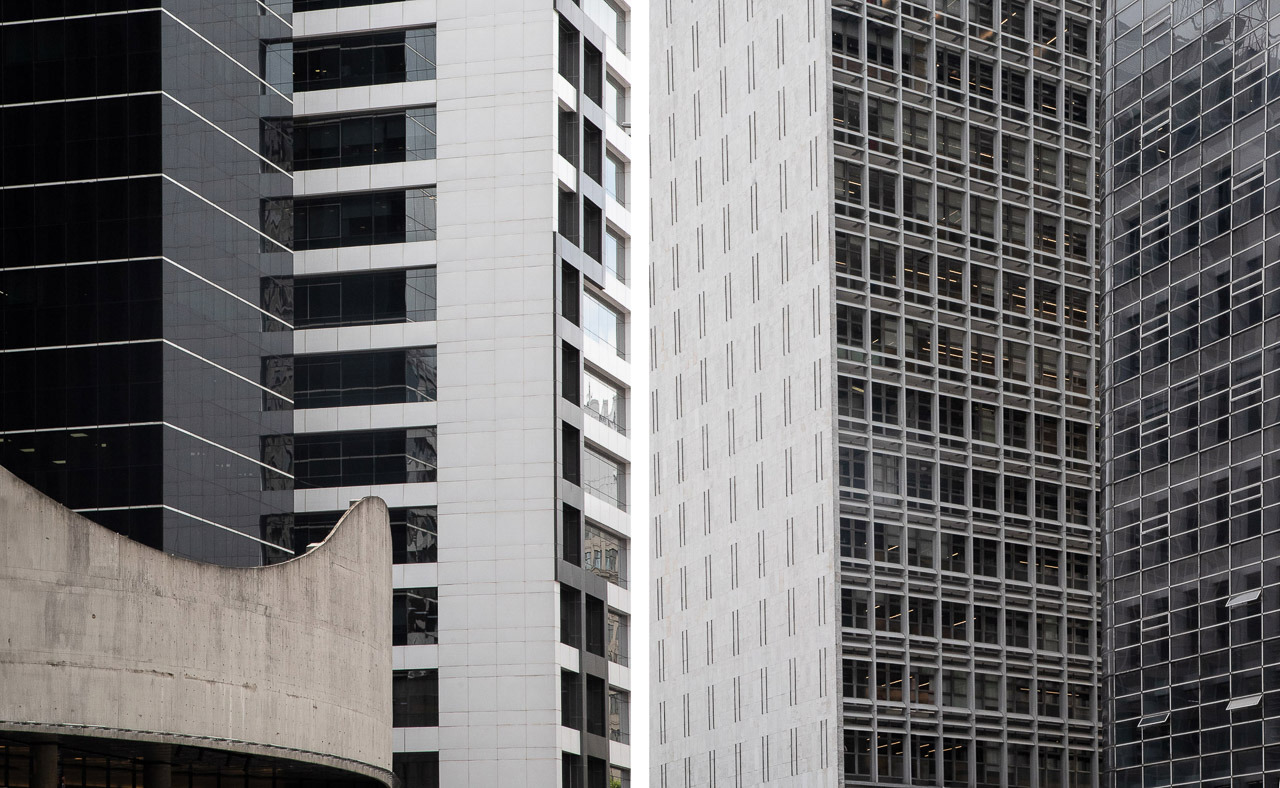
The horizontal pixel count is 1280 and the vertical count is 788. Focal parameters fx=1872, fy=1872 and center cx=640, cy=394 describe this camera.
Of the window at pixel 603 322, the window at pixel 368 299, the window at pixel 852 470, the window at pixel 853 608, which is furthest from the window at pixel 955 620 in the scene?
the window at pixel 368 299

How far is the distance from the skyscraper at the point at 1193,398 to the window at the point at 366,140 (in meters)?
29.9

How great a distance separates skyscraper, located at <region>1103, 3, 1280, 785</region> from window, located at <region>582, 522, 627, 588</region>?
2498 cm

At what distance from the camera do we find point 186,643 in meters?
43.9

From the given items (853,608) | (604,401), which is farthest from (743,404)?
(604,401)

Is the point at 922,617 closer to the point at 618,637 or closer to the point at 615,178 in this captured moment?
the point at 618,637

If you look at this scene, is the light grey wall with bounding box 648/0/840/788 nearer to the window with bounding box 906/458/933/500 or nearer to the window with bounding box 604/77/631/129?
the window with bounding box 906/458/933/500

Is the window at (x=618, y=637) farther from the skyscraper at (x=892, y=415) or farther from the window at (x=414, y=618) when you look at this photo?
the skyscraper at (x=892, y=415)

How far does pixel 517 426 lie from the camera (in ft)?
264

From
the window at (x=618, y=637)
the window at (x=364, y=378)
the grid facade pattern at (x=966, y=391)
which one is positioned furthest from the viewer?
the grid facade pattern at (x=966, y=391)

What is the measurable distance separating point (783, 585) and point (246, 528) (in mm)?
44670

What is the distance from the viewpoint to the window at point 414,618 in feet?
258

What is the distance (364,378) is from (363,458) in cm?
353

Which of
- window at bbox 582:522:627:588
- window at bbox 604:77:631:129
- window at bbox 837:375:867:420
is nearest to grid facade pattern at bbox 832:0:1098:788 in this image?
window at bbox 837:375:867:420

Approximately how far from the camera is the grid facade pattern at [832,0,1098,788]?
324ft
